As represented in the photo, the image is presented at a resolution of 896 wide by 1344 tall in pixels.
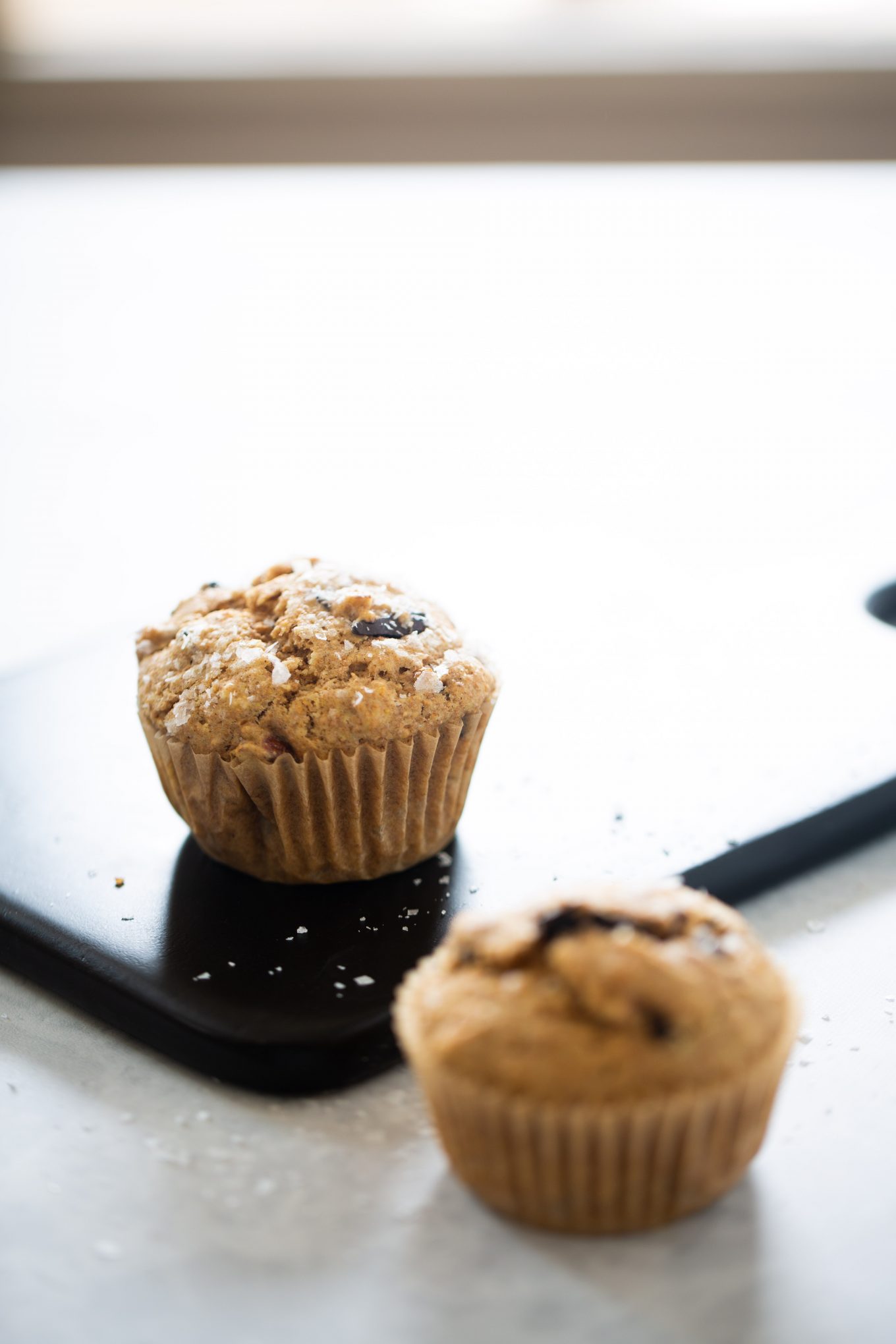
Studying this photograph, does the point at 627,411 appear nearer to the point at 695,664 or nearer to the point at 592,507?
the point at 592,507

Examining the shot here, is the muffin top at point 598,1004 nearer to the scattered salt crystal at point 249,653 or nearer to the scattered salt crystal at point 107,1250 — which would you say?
the scattered salt crystal at point 107,1250

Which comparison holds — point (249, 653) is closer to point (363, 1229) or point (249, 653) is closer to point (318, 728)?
point (318, 728)

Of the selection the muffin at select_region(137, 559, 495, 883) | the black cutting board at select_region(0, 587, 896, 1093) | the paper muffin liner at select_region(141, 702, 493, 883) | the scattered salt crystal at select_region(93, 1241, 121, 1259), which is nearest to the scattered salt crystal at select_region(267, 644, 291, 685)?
the muffin at select_region(137, 559, 495, 883)

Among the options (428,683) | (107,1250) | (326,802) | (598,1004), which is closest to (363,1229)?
(107,1250)

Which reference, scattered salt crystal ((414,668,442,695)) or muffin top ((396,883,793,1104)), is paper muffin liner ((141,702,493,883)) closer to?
scattered salt crystal ((414,668,442,695))

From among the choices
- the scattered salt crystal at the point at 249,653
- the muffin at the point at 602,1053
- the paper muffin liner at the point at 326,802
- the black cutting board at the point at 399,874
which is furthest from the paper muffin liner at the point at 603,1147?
the scattered salt crystal at the point at 249,653

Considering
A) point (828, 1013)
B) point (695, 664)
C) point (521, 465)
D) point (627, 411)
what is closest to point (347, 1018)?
point (828, 1013)
